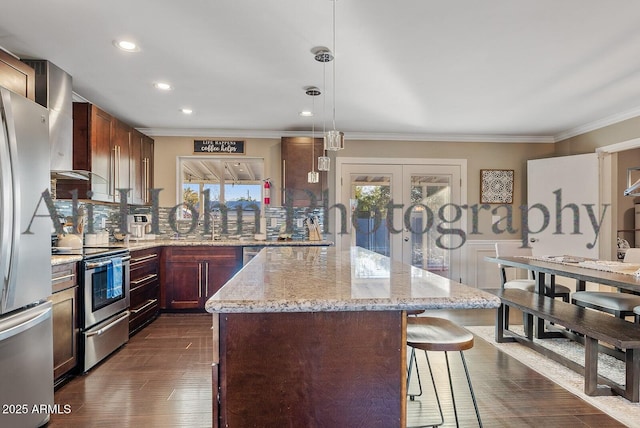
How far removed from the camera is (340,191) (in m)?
5.19

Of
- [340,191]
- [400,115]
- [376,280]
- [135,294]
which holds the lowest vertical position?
[135,294]

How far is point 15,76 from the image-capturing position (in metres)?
2.21

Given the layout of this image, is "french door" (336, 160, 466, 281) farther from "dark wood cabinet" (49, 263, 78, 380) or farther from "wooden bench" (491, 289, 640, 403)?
"dark wood cabinet" (49, 263, 78, 380)

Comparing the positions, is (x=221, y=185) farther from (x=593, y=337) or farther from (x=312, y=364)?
(x=593, y=337)

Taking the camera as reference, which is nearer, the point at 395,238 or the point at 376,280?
the point at 376,280

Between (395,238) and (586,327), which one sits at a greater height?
(395,238)

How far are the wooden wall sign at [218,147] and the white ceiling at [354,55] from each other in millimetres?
624

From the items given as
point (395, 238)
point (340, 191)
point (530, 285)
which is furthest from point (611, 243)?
point (340, 191)

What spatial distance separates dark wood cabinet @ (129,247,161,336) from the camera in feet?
11.5

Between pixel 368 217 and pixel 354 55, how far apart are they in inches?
113

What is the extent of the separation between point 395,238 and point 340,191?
107cm

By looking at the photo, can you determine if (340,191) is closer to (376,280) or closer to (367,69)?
(367,69)

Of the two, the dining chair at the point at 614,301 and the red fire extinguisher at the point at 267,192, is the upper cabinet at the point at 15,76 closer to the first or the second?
the red fire extinguisher at the point at 267,192

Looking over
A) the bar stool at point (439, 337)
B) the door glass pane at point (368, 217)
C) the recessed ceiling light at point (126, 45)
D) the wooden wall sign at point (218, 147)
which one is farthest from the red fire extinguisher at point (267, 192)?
the bar stool at point (439, 337)
